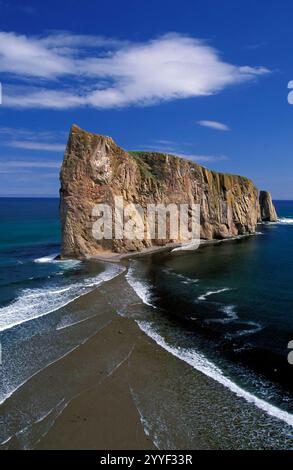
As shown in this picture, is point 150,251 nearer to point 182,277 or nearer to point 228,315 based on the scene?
point 182,277

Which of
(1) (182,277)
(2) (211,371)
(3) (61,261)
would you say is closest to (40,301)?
(1) (182,277)

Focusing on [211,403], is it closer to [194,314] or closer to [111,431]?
[111,431]

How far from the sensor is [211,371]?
1752 cm

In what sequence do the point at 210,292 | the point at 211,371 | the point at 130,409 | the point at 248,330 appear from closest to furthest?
the point at 130,409 → the point at 211,371 → the point at 248,330 → the point at 210,292

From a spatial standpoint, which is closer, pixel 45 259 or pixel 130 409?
pixel 130 409

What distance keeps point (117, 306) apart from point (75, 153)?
1043 inches

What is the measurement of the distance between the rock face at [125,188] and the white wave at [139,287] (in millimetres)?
11152

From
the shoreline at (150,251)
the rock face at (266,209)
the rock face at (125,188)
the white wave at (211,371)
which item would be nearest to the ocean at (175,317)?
the white wave at (211,371)

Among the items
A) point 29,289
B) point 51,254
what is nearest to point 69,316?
point 29,289

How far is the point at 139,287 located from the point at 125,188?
22813mm

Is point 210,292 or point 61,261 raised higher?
point 61,261

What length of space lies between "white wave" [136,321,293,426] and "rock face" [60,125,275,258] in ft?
85.9

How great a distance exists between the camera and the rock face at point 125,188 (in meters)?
46.9
